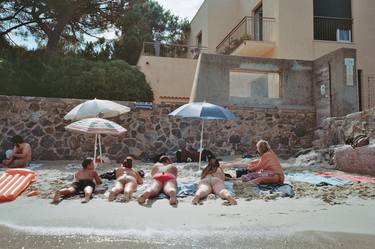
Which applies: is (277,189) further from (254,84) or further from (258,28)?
(258,28)

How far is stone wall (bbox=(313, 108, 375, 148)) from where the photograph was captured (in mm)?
11320

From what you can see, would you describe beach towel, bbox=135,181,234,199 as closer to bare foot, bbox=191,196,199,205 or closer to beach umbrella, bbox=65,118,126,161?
bare foot, bbox=191,196,199,205

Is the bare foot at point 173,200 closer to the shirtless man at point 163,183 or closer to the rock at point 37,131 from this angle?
the shirtless man at point 163,183

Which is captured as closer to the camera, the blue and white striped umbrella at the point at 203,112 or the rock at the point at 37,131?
the blue and white striped umbrella at the point at 203,112

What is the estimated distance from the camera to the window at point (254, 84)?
14648mm

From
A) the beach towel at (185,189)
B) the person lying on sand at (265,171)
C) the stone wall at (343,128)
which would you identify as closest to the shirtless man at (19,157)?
the beach towel at (185,189)

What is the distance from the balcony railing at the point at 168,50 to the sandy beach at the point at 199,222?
15530mm

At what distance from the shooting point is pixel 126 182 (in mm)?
7352

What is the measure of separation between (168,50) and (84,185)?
15.9m

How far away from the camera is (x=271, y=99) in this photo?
14.6m

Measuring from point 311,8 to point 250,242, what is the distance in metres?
16.3

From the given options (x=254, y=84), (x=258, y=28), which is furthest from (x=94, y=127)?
(x=258, y=28)

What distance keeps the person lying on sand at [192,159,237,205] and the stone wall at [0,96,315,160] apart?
6.31 m

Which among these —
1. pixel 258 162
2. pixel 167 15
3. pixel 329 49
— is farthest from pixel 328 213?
pixel 167 15
